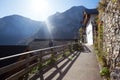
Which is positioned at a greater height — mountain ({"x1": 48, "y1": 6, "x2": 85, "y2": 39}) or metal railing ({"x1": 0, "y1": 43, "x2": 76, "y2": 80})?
mountain ({"x1": 48, "y1": 6, "x2": 85, "y2": 39})

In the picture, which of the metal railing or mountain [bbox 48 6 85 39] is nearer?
the metal railing

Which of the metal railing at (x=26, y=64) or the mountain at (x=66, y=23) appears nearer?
the metal railing at (x=26, y=64)

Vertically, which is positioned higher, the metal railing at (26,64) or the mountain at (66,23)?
the mountain at (66,23)

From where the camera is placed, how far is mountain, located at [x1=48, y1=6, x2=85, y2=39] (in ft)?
420

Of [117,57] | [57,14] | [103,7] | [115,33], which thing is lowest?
[117,57]

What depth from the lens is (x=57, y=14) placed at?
178m

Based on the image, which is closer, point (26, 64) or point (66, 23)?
point (26, 64)

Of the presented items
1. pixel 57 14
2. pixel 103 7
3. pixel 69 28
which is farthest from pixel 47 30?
pixel 103 7

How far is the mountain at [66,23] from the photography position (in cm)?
12809

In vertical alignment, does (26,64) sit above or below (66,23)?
below

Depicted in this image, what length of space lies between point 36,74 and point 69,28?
132 meters

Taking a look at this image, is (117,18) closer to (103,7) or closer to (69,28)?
(103,7)

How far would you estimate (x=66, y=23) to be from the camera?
149875mm

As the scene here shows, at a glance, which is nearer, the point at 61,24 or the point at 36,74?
the point at 36,74
